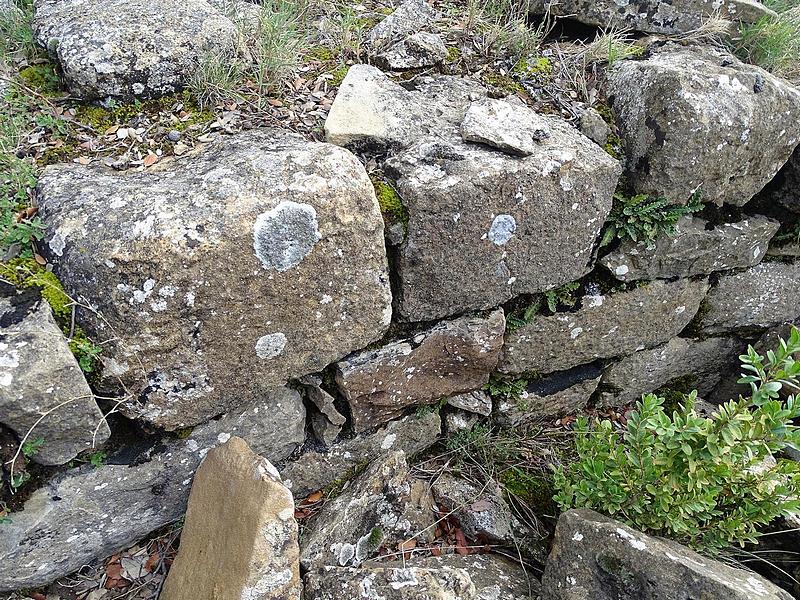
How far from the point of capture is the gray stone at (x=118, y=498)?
2.42m

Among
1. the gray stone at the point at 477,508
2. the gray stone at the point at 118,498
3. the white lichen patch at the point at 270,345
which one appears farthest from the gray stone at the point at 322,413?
the gray stone at the point at 477,508

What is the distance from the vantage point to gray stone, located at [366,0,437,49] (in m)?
3.26

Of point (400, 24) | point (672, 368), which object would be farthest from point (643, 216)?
point (400, 24)

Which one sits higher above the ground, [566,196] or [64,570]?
[566,196]

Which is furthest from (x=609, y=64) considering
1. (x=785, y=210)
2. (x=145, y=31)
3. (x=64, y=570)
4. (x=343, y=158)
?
(x=64, y=570)

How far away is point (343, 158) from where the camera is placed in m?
2.50

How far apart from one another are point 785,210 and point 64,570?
13.8 ft

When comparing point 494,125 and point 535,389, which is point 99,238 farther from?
point 535,389

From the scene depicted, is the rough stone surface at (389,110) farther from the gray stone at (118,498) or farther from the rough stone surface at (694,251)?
the gray stone at (118,498)

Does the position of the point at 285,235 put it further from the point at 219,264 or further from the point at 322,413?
the point at 322,413

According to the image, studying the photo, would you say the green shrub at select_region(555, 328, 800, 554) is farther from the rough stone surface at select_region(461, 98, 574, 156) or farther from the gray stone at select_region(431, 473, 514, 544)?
the rough stone surface at select_region(461, 98, 574, 156)

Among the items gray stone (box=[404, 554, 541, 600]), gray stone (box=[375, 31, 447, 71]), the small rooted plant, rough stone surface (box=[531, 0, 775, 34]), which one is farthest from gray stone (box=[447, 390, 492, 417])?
rough stone surface (box=[531, 0, 775, 34])

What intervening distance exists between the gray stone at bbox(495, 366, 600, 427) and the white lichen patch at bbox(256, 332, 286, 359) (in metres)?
1.49

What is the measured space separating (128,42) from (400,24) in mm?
1421
